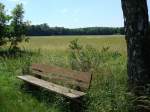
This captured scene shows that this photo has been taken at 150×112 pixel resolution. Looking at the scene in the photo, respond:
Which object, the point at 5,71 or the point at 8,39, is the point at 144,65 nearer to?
the point at 5,71

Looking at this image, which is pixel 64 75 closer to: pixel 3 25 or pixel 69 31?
pixel 3 25

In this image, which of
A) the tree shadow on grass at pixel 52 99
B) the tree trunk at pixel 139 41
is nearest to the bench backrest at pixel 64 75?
the tree shadow on grass at pixel 52 99

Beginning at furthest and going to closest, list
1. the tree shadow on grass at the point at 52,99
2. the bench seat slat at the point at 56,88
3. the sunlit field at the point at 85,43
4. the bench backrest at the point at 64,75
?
the sunlit field at the point at 85,43
the bench backrest at the point at 64,75
the tree shadow on grass at the point at 52,99
the bench seat slat at the point at 56,88

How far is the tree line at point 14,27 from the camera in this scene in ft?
78.4

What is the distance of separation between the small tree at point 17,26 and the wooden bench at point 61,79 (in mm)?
14142

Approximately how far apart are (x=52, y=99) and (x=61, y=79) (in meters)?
0.66

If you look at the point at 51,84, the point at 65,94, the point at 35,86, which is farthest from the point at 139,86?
the point at 35,86

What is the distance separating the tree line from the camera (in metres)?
23.9

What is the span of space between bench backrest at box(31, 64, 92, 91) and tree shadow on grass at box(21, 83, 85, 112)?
37 centimetres

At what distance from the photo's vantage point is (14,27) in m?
24.5

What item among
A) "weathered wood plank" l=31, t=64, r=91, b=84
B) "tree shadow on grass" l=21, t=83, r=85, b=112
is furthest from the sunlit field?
"tree shadow on grass" l=21, t=83, r=85, b=112

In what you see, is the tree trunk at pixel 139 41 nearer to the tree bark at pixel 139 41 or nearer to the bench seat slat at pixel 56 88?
the tree bark at pixel 139 41

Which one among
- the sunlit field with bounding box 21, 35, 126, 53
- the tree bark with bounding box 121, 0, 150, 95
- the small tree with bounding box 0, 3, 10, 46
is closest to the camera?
the tree bark with bounding box 121, 0, 150, 95

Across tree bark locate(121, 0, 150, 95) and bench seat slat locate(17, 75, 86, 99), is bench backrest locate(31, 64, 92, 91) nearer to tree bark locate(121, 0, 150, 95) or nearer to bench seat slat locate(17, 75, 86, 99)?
bench seat slat locate(17, 75, 86, 99)
